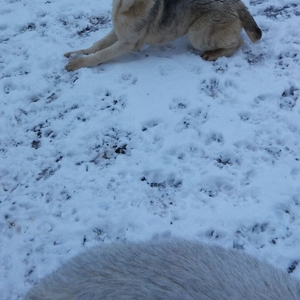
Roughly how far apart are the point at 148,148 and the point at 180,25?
1.61 meters

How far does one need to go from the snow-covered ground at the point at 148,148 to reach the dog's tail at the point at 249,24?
0.17 metres

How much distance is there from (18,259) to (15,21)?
350 centimetres

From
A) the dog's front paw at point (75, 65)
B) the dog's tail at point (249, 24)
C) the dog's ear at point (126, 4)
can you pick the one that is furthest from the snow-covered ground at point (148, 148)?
the dog's ear at point (126, 4)

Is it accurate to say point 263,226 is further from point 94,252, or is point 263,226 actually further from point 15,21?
point 15,21

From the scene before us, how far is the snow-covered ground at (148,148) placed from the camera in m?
3.16

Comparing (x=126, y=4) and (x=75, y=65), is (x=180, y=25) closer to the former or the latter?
(x=126, y=4)

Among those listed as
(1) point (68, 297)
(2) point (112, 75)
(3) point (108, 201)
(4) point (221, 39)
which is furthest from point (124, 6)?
(1) point (68, 297)

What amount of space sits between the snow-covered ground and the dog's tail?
0.17 m

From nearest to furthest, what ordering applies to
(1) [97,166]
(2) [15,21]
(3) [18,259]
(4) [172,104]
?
1. (3) [18,259]
2. (1) [97,166]
3. (4) [172,104]
4. (2) [15,21]

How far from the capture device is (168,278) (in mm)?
1546

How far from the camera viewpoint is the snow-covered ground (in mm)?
3158

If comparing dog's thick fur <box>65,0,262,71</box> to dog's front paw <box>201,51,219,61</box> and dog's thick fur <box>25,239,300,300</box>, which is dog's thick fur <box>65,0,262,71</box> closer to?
dog's front paw <box>201,51,219,61</box>

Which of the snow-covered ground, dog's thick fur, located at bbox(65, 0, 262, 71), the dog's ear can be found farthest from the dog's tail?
the dog's ear

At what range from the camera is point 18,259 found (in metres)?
3.07
